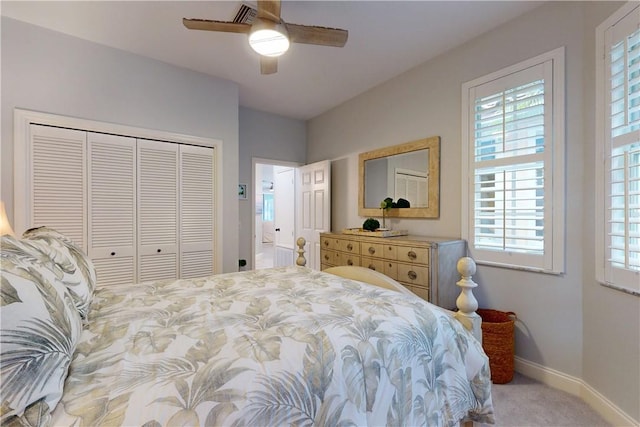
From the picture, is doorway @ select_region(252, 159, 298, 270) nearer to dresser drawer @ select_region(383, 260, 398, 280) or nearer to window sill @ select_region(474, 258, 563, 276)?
dresser drawer @ select_region(383, 260, 398, 280)

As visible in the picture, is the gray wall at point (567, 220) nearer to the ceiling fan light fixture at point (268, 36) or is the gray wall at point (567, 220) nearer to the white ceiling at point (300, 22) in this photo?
the white ceiling at point (300, 22)

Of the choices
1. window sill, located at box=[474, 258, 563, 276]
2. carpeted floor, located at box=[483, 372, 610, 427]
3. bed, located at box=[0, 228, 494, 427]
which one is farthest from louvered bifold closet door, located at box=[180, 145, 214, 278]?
carpeted floor, located at box=[483, 372, 610, 427]

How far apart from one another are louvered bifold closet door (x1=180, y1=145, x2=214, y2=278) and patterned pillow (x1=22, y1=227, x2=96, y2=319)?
5.77ft

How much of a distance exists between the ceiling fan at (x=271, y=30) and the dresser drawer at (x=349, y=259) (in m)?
2.01

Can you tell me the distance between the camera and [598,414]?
70.9 inches

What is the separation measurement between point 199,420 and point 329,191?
11.8ft

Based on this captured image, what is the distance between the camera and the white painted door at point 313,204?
429 centimetres

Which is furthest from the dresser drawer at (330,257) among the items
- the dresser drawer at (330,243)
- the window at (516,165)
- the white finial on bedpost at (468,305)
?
the white finial on bedpost at (468,305)

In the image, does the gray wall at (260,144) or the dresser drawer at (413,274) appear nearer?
the dresser drawer at (413,274)

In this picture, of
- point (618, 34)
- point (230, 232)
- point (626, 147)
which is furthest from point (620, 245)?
point (230, 232)

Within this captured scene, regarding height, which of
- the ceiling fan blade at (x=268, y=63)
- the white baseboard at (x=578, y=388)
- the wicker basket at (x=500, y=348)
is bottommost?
the white baseboard at (x=578, y=388)

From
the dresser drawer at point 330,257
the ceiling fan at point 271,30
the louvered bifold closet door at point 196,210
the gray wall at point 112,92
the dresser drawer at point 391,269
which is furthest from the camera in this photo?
the dresser drawer at point 330,257

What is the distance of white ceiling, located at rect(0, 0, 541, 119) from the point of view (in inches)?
86.4

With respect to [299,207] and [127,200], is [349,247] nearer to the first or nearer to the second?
[299,207]
